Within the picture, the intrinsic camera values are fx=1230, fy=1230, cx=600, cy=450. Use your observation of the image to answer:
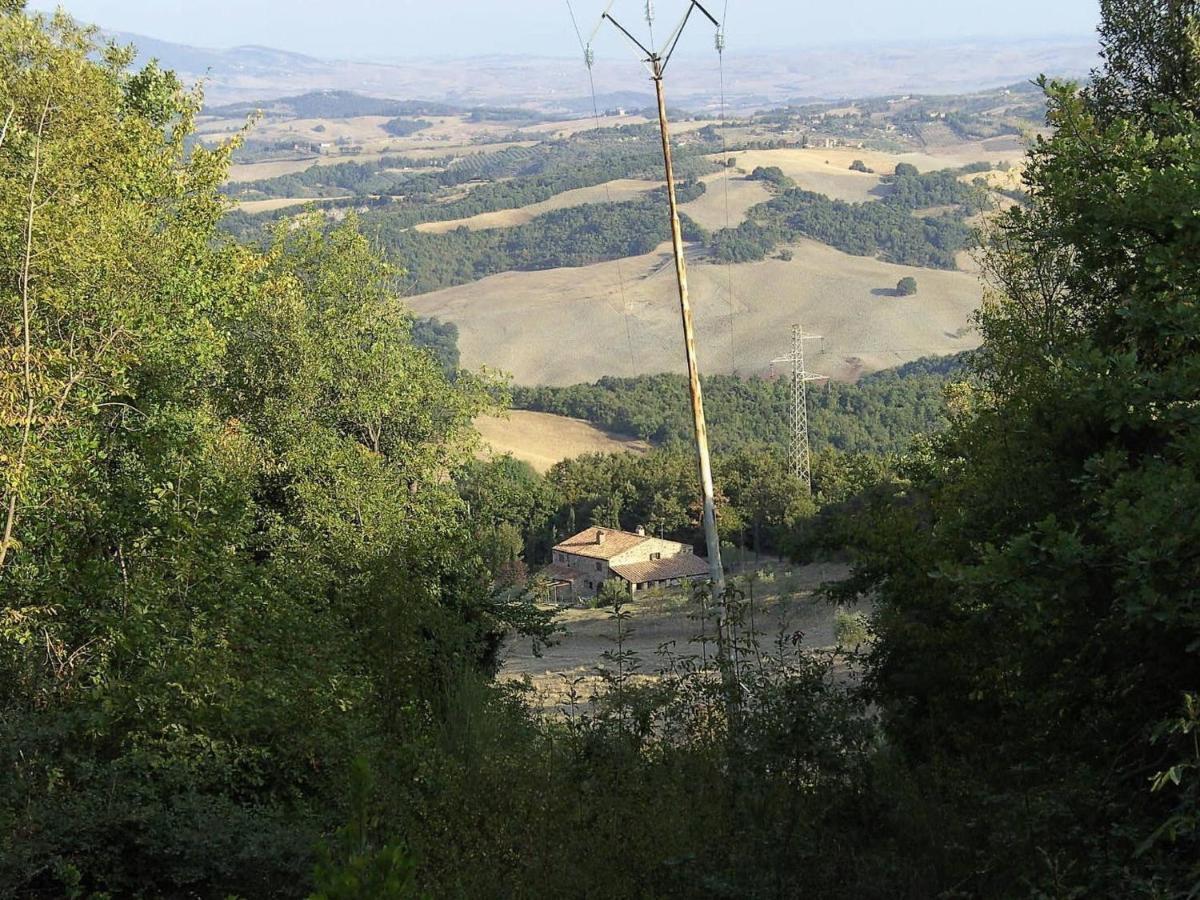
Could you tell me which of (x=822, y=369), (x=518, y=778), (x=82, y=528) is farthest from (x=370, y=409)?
(x=822, y=369)

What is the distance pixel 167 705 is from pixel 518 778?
3.22 metres

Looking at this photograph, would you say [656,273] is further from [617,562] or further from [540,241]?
[617,562]

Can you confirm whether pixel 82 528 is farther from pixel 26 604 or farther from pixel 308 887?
pixel 308 887

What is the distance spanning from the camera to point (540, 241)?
169500 millimetres

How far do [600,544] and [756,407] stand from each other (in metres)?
40.2

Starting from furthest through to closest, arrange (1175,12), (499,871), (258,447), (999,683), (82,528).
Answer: (258,447) → (1175,12) → (82,528) → (999,683) → (499,871)

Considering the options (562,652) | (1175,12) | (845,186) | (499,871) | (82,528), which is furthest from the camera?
(845,186)

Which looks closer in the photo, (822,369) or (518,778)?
(518,778)

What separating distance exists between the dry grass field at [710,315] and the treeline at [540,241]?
175 inches

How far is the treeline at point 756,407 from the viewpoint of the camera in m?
84.4

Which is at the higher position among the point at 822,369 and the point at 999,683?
the point at 999,683

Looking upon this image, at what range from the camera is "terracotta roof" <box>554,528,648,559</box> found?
176 feet

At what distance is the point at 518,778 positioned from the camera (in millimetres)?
7645

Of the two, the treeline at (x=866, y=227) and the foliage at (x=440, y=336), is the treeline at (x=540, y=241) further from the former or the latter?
the foliage at (x=440, y=336)
